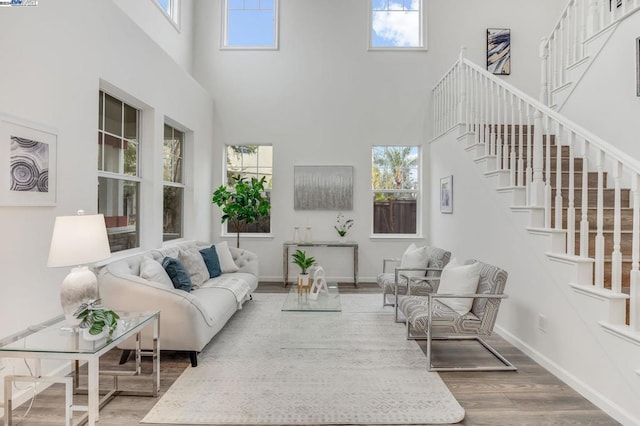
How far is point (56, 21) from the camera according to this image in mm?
2926

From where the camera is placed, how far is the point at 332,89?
6711 millimetres

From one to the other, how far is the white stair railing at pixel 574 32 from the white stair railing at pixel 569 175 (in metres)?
0.91

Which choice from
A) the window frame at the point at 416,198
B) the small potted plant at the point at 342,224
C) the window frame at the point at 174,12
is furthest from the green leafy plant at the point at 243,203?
the window frame at the point at 174,12

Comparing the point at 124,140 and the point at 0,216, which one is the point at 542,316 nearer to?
the point at 0,216

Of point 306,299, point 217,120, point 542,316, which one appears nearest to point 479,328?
point 542,316

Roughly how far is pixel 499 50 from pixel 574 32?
222cm

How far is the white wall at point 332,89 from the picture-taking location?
666 cm

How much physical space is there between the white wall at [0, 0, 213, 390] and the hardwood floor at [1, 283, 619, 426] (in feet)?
1.94

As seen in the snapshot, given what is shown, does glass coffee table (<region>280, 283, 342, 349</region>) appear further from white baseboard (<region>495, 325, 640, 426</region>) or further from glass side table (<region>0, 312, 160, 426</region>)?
white baseboard (<region>495, 325, 640, 426</region>)

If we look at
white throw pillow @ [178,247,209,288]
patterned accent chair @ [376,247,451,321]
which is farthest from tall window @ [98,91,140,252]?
patterned accent chair @ [376,247,451,321]

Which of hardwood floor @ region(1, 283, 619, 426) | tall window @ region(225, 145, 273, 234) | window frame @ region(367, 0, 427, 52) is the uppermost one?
window frame @ region(367, 0, 427, 52)

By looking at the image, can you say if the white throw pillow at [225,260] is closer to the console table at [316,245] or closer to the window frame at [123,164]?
the window frame at [123,164]

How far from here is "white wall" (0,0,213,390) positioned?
2564 millimetres

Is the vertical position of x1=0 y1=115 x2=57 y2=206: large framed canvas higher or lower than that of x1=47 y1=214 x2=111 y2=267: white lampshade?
higher
